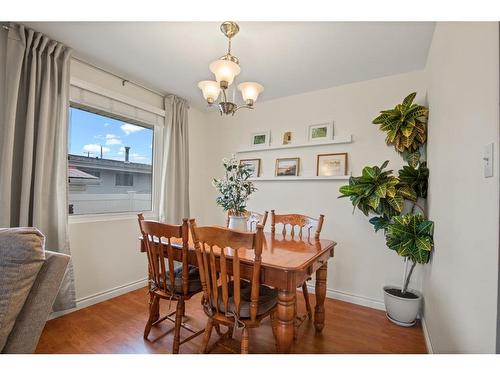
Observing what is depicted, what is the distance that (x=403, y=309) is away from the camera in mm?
2006

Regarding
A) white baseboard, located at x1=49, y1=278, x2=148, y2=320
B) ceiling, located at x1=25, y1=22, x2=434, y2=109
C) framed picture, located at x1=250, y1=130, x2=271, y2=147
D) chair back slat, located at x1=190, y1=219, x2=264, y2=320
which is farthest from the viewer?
framed picture, located at x1=250, y1=130, x2=271, y2=147

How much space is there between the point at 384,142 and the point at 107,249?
3.03 m

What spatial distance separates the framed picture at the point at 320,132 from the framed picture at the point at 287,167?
309mm

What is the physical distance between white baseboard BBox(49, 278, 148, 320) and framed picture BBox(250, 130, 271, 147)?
7.13 feet

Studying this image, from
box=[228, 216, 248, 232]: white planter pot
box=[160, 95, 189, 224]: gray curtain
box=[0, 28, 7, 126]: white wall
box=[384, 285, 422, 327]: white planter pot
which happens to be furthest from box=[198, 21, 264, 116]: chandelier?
box=[384, 285, 422, 327]: white planter pot

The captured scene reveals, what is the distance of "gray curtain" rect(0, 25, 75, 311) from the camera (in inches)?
70.1

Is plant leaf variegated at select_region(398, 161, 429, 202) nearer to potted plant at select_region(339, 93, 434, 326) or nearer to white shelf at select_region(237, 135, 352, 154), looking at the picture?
potted plant at select_region(339, 93, 434, 326)

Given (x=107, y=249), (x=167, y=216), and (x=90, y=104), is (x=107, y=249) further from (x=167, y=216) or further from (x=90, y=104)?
(x=90, y=104)

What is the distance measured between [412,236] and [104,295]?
2.87 meters

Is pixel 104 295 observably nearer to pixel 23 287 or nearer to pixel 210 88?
pixel 23 287

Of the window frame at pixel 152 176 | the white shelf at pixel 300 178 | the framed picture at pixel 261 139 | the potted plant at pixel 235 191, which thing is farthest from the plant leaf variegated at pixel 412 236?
the window frame at pixel 152 176

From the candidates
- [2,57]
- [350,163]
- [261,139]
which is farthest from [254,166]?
[2,57]

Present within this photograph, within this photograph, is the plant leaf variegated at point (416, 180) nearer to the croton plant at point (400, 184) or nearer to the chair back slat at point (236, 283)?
the croton plant at point (400, 184)

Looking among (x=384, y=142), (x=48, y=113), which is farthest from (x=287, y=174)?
(x=48, y=113)
